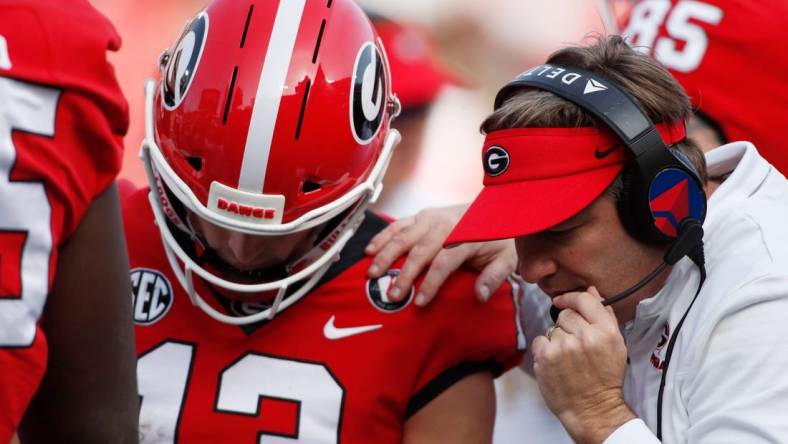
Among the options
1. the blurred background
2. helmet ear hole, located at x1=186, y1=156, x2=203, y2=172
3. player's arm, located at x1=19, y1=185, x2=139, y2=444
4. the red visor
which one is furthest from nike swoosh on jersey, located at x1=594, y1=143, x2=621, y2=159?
the blurred background

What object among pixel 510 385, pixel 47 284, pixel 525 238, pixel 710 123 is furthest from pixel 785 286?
pixel 510 385

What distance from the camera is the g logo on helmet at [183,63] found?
176 cm

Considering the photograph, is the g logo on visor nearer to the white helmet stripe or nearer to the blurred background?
the white helmet stripe

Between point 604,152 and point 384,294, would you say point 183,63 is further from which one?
point 604,152

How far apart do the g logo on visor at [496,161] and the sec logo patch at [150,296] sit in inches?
26.8

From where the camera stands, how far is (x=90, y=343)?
1.13 m

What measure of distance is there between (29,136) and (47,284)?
0.15 m

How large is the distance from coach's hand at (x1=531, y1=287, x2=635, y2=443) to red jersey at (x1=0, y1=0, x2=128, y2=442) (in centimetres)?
88

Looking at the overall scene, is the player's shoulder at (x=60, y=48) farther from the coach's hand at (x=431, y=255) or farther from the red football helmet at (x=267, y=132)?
the coach's hand at (x=431, y=255)

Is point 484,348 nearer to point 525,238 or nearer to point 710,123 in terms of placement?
point 525,238

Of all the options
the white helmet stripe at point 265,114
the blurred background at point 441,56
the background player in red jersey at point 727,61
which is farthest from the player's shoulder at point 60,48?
the blurred background at point 441,56

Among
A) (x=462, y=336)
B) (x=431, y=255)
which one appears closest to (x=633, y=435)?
(x=462, y=336)

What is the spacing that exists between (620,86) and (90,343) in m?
0.99

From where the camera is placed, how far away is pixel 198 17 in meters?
1.86
